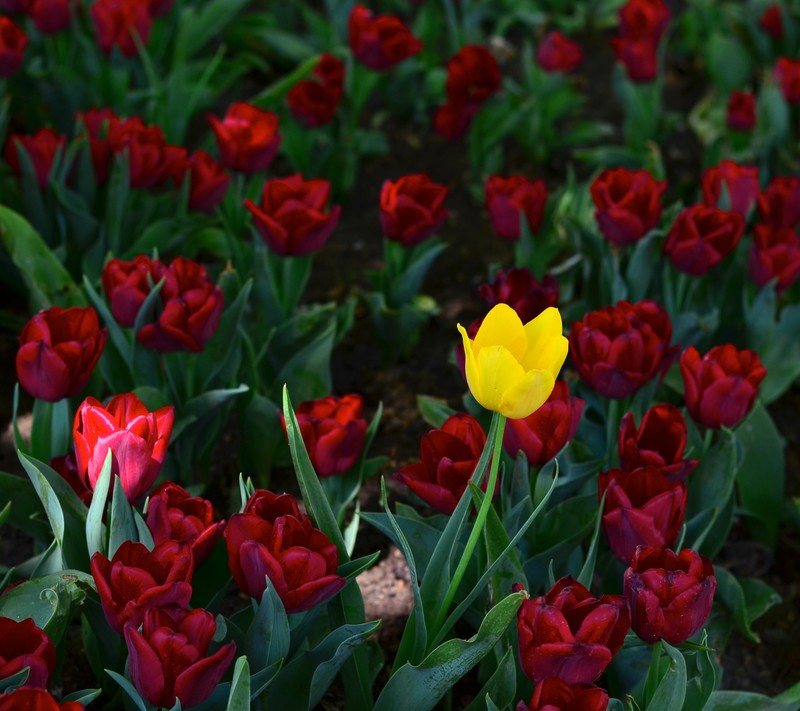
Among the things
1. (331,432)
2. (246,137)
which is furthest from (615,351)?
(246,137)

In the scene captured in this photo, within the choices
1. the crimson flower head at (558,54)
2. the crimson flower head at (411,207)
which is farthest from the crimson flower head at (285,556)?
the crimson flower head at (558,54)

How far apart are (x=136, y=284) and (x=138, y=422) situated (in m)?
0.35

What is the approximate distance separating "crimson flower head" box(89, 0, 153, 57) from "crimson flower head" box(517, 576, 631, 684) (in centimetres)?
177

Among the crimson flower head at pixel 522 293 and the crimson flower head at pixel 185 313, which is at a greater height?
the crimson flower head at pixel 185 313

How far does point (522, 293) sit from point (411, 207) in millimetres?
289

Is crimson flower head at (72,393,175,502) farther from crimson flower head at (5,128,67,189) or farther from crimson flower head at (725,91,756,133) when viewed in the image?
crimson flower head at (725,91,756,133)

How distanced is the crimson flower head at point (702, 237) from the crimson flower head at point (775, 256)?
0.43 ft

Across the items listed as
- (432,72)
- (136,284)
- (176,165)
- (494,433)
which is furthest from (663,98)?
(494,433)

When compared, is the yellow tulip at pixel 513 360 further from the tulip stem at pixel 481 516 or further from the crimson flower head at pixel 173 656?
the crimson flower head at pixel 173 656

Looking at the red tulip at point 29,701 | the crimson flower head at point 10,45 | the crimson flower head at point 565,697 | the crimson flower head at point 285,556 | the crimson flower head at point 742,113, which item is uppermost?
the crimson flower head at point 10,45

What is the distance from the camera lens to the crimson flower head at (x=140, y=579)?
1133mm

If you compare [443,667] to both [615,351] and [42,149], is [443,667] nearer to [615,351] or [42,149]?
[615,351]

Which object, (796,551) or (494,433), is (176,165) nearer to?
(494,433)

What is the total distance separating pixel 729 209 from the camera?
7.30 ft
